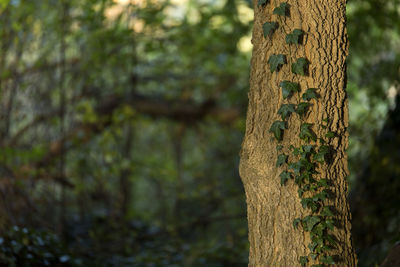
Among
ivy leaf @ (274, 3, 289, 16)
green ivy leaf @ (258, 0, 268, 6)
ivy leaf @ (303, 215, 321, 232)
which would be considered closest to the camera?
ivy leaf @ (303, 215, 321, 232)

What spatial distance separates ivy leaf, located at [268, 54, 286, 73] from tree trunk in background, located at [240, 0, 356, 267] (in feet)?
0.10

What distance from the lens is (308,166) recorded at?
3.24 metres

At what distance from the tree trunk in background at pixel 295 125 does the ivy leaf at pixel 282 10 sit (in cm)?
3

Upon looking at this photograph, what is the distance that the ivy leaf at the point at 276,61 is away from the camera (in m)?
3.30

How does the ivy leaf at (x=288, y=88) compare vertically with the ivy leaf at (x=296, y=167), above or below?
above

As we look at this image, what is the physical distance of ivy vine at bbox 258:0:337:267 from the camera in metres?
3.24

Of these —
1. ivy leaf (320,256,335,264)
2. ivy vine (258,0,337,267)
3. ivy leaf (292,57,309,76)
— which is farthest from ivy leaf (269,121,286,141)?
ivy leaf (320,256,335,264)

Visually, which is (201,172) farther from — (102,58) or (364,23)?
(364,23)

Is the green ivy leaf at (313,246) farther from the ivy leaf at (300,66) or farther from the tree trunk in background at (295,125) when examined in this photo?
the ivy leaf at (300,66)

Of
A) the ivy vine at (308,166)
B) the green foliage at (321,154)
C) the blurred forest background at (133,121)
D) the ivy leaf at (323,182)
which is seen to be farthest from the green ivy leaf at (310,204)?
the blurred forest background at (133,121)

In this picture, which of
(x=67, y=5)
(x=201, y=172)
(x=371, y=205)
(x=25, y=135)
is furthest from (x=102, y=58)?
(x=371, y=205)

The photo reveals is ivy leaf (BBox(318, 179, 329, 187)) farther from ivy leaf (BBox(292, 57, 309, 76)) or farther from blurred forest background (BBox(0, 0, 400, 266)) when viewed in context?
blurred forest background (BBox(0, 0, 400, 266))

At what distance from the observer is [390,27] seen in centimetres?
730

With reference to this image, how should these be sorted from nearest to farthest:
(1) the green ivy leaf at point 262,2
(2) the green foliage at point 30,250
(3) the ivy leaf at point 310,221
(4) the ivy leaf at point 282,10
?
(3) the ivy leaf at point 310,221
(4) the ivy leaf at point 282,10
(1) the green ivy leaf at point 262,2
(2) the green foliage at point 30,250
